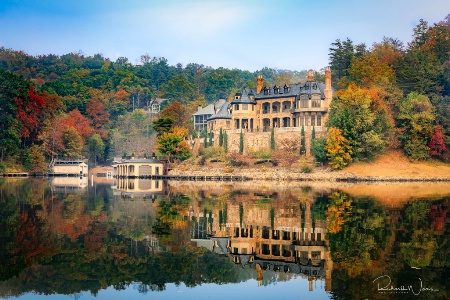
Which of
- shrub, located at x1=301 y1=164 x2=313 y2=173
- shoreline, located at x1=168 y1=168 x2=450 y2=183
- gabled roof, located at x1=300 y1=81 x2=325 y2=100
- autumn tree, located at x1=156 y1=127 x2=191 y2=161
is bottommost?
shoreline, located at x1=168 y1=168 x2=450 y2=183

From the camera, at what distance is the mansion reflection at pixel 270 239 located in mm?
17438

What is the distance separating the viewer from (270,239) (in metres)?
21.7

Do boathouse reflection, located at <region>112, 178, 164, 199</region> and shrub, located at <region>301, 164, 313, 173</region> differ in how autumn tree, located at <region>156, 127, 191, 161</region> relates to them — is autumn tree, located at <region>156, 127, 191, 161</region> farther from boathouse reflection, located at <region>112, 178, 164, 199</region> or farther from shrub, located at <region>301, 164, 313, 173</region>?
boathouse reflection, located at <region>112, 178, 164, 199</region>

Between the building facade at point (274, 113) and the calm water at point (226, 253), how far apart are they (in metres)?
46.9

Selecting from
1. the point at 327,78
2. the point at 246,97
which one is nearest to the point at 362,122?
the point at 327,78

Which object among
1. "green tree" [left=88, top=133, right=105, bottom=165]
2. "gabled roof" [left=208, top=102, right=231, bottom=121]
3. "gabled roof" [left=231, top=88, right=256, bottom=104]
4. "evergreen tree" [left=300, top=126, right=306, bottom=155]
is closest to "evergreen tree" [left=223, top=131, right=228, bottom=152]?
"gabled roof" [left=208, top=102, right=231, bottom=121]

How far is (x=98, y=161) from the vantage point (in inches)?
4461

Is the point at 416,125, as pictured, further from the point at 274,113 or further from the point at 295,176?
the point at 274,113

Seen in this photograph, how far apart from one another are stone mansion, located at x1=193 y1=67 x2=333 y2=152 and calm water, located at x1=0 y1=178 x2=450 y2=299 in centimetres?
4684

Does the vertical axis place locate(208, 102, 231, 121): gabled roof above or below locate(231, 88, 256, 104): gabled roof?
below

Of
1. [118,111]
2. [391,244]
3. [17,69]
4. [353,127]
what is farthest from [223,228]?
[17,69]

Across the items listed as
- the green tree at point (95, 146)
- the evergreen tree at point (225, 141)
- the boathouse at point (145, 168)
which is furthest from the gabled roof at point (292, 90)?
the green tree at point (95, 146)

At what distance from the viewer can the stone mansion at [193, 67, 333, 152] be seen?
77.4 meters
